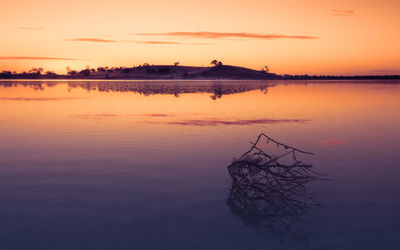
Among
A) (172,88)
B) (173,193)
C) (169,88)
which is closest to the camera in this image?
(173,193)

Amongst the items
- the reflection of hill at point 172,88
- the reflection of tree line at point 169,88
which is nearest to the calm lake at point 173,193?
the reflection of tree line at point 169,88

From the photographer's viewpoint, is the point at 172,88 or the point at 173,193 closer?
the point at 173,193

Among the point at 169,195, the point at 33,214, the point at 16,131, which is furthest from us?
the point at 16,131

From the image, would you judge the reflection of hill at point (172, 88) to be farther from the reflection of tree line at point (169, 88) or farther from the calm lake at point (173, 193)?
the calm lake at point (173, 193)

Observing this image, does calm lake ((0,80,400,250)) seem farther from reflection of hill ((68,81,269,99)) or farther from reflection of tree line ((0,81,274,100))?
reflection of hill ((68,81,269,99))

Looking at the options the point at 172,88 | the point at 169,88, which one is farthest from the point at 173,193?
the point at 172,88

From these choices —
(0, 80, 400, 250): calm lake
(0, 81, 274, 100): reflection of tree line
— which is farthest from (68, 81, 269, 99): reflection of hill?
(0, 80, 400, 250): calm lake

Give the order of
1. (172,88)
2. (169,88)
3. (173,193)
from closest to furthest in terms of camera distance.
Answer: (173,193)
(169,88)
(172,88)

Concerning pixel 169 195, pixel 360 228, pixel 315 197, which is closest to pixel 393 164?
pixel 315 197

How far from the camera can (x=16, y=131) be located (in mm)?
16578

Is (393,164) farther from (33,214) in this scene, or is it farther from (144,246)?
(33,214)

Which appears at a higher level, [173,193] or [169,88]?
[169,88]

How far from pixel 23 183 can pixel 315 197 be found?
7.35 metres

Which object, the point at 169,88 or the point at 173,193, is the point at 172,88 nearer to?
the point at 169,88
